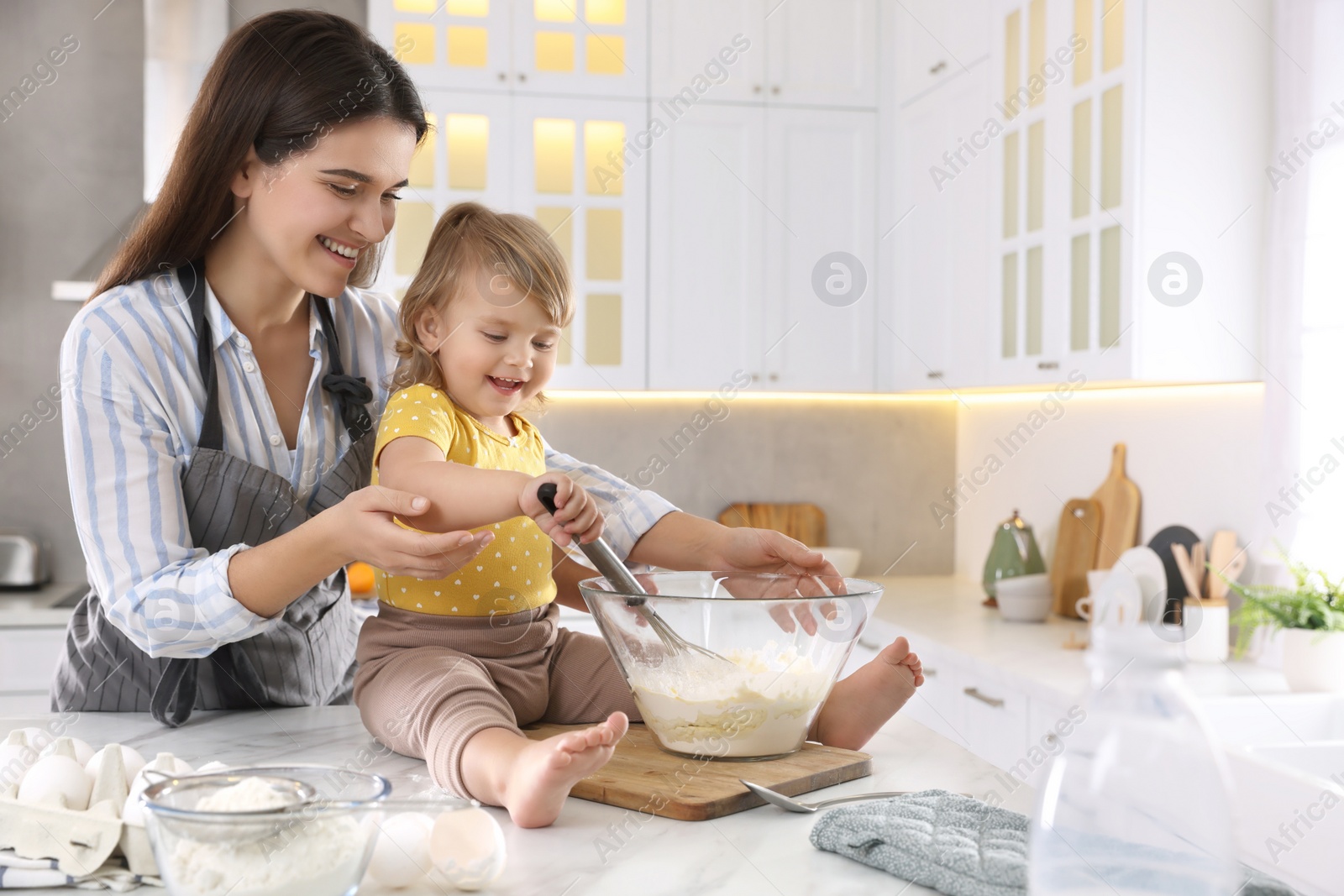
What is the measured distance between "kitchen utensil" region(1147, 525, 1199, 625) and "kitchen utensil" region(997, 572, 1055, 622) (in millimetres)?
327

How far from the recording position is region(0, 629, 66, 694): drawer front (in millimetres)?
2453

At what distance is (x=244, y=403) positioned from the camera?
1.21 meters

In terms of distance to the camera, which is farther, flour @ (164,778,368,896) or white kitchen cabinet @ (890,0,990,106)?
white kitchen cabinet @ (890,0,990,106)

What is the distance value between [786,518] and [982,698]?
45.9 inches

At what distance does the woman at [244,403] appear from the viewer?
3.40ft

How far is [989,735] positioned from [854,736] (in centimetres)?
133

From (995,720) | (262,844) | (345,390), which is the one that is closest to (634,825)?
(262,844)

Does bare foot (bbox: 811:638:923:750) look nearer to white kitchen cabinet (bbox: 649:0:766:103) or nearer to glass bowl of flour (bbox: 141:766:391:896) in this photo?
glass bowl of flour (bbox: 141:766:391:896)

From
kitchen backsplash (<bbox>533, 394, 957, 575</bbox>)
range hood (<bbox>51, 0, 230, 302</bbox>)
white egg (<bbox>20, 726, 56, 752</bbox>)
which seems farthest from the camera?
kitchen backsplash (<bbox>533, 394, 957, 575</bbox>)

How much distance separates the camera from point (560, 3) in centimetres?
291

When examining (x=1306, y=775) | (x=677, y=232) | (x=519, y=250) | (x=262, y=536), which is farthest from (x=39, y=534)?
(x=1306, y=775)

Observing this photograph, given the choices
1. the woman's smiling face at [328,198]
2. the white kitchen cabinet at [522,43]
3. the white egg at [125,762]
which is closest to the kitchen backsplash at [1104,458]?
the white kitchen cabinet at [522,43]

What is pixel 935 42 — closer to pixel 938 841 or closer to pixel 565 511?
pixel 565 511

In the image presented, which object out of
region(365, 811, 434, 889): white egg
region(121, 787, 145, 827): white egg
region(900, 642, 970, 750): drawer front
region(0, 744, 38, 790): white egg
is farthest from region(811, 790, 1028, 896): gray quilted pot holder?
region(900, 642, 970, 750): drawer front
